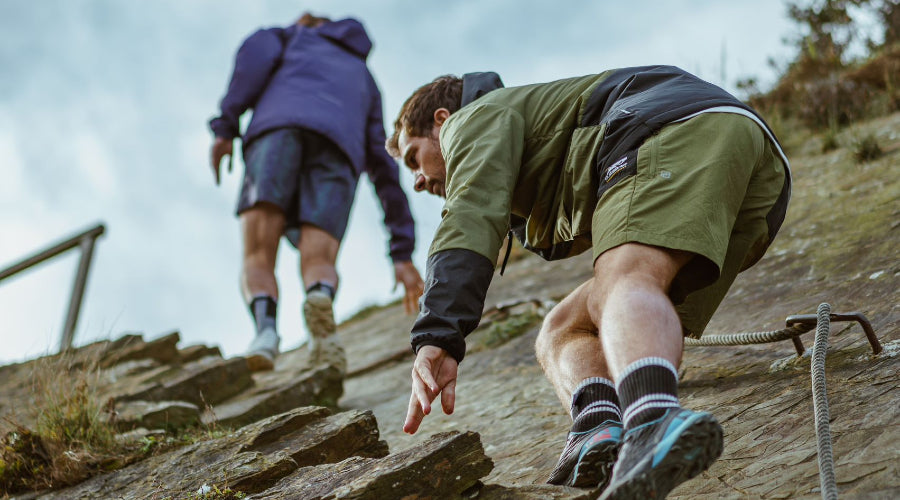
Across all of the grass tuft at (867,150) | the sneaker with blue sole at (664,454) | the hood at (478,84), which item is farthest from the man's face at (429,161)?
the grass tuft at (867,150)

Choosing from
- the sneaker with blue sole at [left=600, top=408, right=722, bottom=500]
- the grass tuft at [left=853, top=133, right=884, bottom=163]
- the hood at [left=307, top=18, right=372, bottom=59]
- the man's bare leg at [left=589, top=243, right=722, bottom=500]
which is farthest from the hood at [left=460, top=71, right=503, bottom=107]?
the grass tuft at [left=853, top=133, right=884, bottom=163]

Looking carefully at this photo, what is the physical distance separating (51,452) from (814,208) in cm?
418

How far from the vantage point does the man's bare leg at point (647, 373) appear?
4.33ft

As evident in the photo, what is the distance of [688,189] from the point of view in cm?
172

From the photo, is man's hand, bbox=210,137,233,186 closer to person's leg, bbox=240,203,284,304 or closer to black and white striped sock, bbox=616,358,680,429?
person's leg, bbox=240,203,284,304

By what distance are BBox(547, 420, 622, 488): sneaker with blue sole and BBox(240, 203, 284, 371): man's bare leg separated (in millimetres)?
2881

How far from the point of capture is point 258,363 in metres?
4.39

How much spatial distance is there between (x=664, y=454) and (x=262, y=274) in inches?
135

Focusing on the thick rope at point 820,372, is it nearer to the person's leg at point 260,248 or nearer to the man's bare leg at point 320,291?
the man's bare leg at point 320,291

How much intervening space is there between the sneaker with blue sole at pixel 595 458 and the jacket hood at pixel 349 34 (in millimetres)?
3891

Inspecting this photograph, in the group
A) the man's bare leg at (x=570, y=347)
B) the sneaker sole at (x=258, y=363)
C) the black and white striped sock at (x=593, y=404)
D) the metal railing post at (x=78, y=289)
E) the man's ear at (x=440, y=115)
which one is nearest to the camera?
the black and white striped sock at (x=593, y=404)

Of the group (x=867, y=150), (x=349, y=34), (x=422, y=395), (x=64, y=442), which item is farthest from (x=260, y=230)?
(x=867, y=150)

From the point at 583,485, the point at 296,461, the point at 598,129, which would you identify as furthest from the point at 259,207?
the point at 583,485

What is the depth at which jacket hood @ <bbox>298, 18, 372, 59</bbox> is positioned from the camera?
A: 16.6 ft
